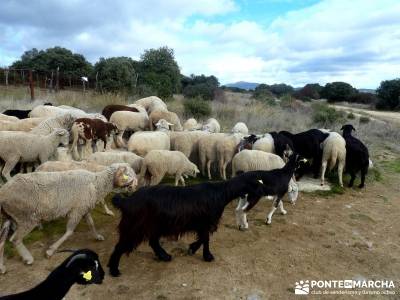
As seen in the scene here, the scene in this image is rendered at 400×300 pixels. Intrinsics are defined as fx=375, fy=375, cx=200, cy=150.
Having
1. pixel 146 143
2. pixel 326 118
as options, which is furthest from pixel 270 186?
pixel 326 118

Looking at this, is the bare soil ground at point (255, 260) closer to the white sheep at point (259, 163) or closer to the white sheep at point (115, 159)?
the white sheep at point (259, 163)

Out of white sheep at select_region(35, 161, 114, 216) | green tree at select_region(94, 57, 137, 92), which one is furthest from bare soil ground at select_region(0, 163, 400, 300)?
green tree at select_region(94, 57, 137, 92)

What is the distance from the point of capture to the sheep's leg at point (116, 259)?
17.0 ft

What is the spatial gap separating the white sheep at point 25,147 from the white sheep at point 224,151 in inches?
151

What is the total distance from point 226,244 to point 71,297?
2631mm

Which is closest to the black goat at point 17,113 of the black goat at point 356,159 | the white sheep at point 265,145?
the white sheep at point 265,145

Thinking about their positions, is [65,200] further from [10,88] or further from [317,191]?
[10,88]

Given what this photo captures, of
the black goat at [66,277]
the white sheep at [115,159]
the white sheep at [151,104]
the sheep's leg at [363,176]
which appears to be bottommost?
the sheep's leg at [363,176]

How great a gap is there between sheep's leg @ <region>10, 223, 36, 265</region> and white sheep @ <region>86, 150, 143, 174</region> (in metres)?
2.74

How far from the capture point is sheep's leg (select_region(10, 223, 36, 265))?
17.4ft

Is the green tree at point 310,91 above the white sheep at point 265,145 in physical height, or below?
above

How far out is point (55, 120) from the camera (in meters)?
9.38

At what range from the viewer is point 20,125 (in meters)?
9.44

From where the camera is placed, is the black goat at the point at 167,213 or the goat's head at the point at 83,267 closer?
the goat's head at the point at 83,267
